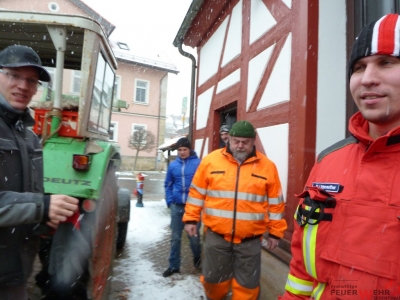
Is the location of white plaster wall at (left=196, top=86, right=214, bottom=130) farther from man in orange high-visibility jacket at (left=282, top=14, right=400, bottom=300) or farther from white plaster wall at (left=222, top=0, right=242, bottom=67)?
man in orange high-visibility jacket at (left=282, top=14, right=400, bottom=300)

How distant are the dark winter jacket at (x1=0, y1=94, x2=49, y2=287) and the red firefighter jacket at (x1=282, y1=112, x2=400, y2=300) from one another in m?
1.20

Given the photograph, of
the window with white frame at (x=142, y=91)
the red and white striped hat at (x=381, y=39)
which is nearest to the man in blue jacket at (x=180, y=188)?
the red and white striped hat at (x=381, y=39)

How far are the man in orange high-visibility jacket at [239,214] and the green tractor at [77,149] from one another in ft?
3.18

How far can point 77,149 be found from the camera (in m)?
2.34

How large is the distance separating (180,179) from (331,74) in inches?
88.7

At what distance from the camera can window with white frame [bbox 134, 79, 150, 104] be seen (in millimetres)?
23203

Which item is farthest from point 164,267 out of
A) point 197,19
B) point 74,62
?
point 197,19

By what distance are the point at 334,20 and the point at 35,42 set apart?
10.5 feet

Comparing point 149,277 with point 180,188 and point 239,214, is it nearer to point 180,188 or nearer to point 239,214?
point 180,188

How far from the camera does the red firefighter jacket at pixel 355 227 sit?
3.12ft

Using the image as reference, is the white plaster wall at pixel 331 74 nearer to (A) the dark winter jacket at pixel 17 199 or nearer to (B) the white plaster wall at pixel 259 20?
(B) the white plaster wall at pixel 259 20

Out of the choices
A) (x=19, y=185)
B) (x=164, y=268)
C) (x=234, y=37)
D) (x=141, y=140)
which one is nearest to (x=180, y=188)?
(x=164, y=268)

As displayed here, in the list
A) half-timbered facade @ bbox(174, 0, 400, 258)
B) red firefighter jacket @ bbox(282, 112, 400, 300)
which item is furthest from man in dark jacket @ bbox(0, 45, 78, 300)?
half-timbered facade @ bbox(174, 0, 400, 258)

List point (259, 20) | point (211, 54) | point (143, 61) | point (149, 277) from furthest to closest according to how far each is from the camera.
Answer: point (143, 61), point (211, 54), point (259, 20), point (149, 277)
